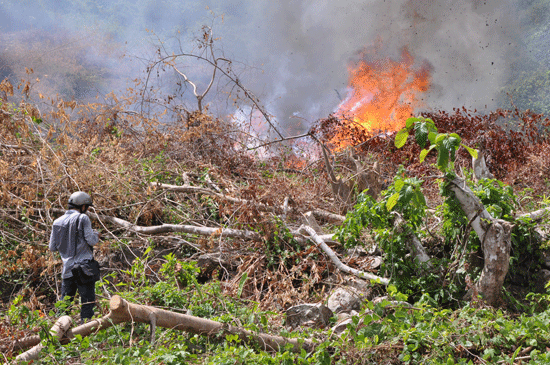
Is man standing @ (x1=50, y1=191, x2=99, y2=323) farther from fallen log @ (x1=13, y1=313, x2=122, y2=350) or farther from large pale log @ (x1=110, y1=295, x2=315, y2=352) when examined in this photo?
large pale log @ (x1=110, y1=295, x2=315, y2=352)

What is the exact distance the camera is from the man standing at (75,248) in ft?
14.4

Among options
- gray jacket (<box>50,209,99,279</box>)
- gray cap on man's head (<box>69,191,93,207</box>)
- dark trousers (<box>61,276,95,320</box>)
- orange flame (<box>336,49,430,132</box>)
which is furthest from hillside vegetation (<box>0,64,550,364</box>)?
orange flame (<box>336,49,430,132</box>)

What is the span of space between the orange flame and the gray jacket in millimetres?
7977

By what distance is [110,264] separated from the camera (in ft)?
19.1

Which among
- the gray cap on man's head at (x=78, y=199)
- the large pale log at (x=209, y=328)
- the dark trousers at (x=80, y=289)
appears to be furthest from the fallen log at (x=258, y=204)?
the large pale log at (x=209, y=328)

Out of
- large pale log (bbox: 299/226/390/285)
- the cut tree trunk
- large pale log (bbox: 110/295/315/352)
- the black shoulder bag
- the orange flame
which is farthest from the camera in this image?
the orange flame

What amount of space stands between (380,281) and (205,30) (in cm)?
705

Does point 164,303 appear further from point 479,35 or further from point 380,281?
point 479,35

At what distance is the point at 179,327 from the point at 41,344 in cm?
99

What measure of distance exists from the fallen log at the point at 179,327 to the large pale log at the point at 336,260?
57.8 inches

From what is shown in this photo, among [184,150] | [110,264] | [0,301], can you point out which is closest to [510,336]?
[110,264]

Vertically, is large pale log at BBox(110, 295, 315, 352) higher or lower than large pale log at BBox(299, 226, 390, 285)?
lower

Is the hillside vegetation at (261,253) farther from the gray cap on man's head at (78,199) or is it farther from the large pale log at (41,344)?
the gray cap on man's head at (78,199)

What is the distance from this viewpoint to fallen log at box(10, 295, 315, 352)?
3.00 m
